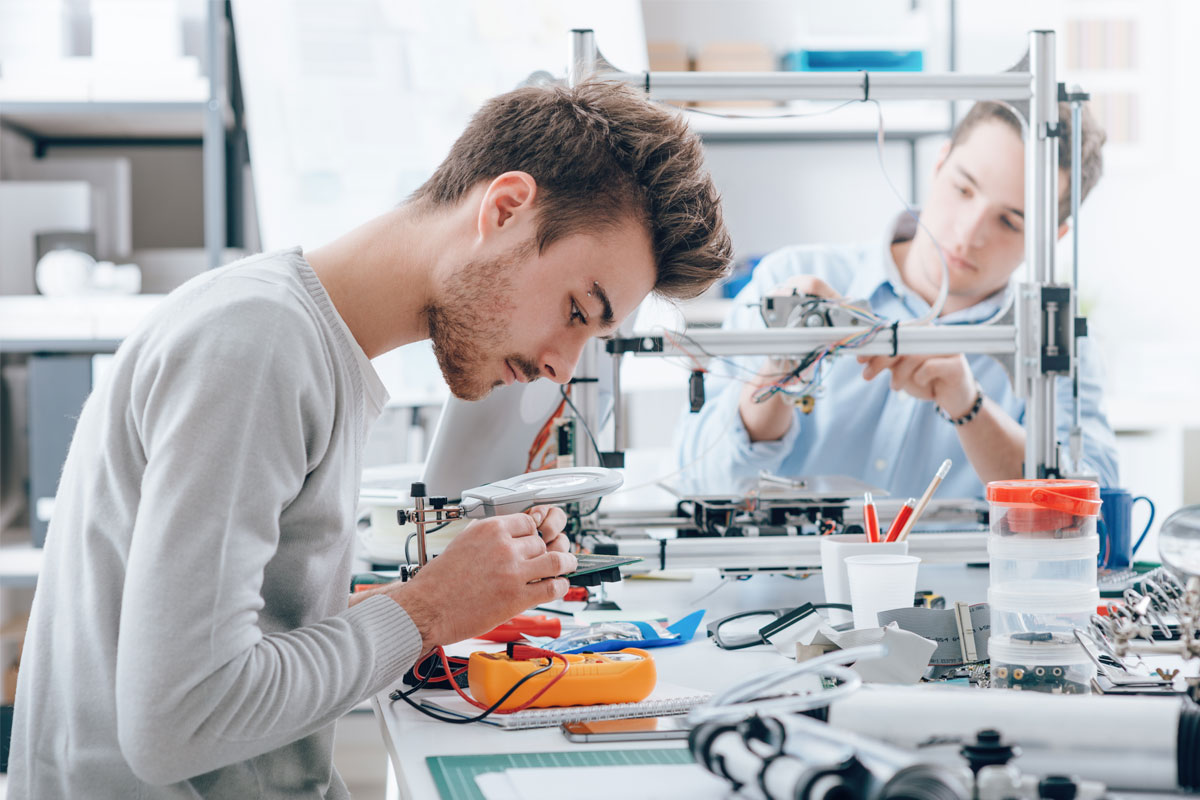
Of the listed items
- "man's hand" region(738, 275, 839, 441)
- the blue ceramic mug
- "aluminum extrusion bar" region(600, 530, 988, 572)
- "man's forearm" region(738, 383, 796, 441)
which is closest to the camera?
"aluminum extrusion bar" region(600, 530, 988, 572)

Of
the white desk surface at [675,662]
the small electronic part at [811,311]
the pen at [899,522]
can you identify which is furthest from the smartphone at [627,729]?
the small electronic part at [811,311]

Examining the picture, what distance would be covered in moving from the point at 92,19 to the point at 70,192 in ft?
1.37

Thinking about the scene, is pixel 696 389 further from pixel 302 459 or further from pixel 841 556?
pixel 302 459

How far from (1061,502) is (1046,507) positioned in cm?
1

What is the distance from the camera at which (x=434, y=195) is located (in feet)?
3.26

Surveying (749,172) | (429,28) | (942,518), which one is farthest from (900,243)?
(429,28)

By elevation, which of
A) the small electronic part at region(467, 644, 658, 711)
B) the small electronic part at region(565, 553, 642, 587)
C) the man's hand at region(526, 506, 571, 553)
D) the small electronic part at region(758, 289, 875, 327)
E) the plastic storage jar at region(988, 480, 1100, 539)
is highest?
the small electronic part at region(758, 289, 875, 327)

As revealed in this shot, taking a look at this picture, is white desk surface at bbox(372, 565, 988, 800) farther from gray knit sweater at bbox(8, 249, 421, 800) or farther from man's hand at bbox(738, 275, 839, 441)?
man's hand at bbox(738, 275, 839, 441)

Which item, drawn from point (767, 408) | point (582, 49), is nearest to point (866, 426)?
point (767, 408)

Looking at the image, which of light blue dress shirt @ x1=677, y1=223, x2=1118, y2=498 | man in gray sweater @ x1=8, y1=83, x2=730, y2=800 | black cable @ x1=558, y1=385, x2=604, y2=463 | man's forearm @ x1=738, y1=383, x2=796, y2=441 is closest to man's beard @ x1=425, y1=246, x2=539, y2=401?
man in gray sweater @ x1=8, y1=83, x2=730, y2=800

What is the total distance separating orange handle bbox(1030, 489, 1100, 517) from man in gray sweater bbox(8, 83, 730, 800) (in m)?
0.36

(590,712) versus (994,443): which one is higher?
(994,443)

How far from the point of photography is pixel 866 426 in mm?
2172

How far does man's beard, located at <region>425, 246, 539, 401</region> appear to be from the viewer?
94 cm
